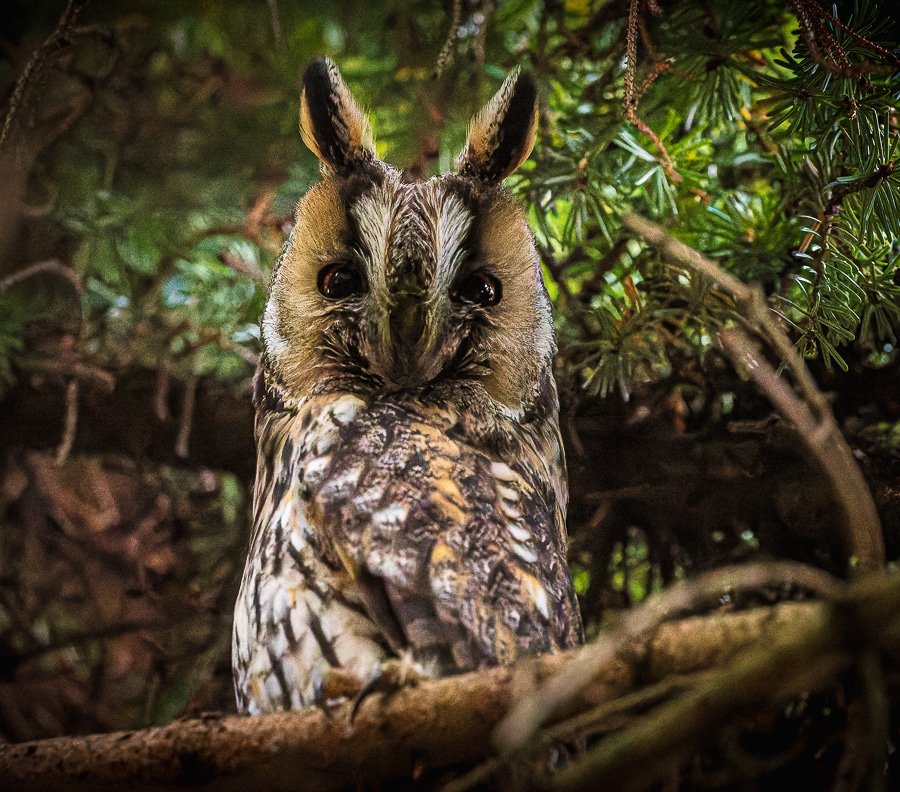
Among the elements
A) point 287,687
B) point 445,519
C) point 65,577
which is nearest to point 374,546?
point 445,519

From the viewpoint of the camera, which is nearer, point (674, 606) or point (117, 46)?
point (674, 606)

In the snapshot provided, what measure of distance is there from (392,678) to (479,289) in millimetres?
585

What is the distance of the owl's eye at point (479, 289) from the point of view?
106cm

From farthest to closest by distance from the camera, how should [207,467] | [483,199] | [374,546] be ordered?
[207,467] < [483,199] < [374,546]

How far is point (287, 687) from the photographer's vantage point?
0.92m

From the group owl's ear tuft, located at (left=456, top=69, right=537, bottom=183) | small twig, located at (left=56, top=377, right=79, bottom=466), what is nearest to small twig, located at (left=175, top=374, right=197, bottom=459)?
small twig, located at (left=56, top=377, right=79, bottom=466)

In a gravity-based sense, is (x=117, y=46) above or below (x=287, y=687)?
above

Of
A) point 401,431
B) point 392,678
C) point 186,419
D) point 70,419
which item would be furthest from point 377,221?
point 70,419

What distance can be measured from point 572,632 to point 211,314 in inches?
38.6

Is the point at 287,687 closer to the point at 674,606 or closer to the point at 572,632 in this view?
the point at 572,632

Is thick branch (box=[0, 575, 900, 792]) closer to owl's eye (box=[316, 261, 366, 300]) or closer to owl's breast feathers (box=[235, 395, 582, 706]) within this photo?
Result: owl's breast feathers (box=[235, 395, 582, 706])

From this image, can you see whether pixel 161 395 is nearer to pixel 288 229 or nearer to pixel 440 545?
pixel 288 229

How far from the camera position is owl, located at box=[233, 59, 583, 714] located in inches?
35.2

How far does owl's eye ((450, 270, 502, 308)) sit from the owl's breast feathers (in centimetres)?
19
